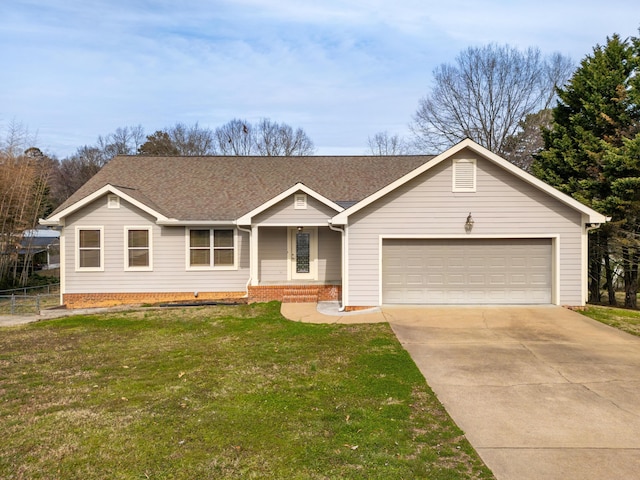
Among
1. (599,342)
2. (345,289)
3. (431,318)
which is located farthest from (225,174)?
(599,342)

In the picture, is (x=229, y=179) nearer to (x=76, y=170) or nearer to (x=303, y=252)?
(x=303, y=252)

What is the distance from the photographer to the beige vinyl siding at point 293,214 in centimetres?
1349

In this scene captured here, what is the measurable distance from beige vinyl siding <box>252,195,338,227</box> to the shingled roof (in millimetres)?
1495

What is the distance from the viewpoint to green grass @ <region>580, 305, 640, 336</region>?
9844 millimetres

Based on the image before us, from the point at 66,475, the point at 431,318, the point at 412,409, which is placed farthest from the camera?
the point at 431,318

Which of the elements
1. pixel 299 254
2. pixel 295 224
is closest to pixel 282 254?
pixel 299 254

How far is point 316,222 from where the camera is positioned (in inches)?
539

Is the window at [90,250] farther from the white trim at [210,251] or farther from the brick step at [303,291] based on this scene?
the brick step at [303,291]

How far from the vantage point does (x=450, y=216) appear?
463 inches

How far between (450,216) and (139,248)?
10504 millimetres

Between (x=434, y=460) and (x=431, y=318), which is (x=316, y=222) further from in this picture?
(x=434, y=460)

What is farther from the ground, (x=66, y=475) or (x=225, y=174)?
(x=225, y=174)

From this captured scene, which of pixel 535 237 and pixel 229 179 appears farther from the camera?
pixel 229 179

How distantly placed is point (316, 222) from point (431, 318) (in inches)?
196
